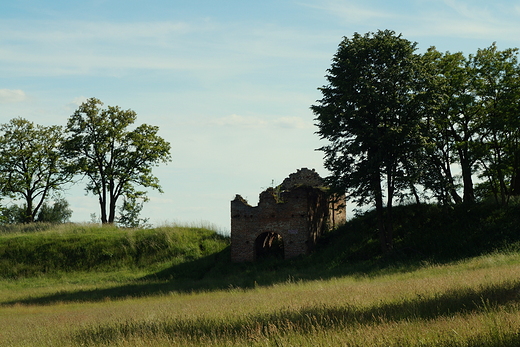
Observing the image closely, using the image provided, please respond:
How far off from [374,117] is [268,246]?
11806 millimetres

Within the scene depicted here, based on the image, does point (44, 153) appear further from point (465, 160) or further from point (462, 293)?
point (462, 293)

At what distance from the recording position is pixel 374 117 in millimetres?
28438

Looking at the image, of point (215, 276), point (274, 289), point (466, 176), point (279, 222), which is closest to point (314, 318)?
point (274, 289)

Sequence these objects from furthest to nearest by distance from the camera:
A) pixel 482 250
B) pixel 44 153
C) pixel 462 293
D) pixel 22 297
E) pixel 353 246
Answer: pixel 44 153
pixel 353 246
pixel 22 297
pixel 482 250
pixel 462 293

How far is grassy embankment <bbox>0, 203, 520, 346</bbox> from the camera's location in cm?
856

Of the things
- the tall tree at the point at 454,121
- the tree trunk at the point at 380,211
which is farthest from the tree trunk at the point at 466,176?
the tree trunk at the point at 380,211

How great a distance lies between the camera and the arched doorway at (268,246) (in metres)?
32.9

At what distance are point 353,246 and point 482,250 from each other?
7380mm

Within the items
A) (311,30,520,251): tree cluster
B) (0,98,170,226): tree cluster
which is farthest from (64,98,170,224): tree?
(311,30,520,251): tree cluster

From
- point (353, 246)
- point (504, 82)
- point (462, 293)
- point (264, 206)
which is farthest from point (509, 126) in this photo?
point (462, 293)

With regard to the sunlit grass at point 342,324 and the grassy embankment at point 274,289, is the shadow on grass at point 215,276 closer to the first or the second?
the grassy embankment at point 274,289

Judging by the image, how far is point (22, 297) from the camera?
27406 millimetres

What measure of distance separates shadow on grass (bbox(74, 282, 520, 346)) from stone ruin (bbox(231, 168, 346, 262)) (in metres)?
18.8

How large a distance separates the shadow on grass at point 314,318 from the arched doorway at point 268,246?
2088 centimetres
